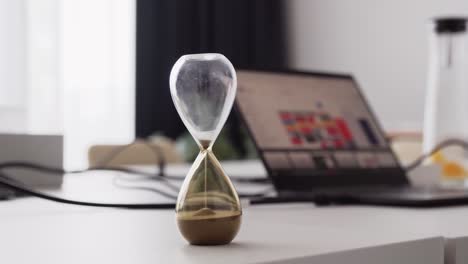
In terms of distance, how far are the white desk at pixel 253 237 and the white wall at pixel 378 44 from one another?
3434 millimetres

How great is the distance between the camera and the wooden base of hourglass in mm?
453

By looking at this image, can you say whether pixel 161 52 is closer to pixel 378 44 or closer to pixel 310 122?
pixel 378 44

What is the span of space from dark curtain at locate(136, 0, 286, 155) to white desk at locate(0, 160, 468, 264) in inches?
139

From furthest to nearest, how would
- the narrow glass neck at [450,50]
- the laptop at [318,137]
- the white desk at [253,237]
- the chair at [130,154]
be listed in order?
the chair at [130,154] < the narrow glass neck at [450,50] < the laptop at [318,137] < the white desk at [253,237]

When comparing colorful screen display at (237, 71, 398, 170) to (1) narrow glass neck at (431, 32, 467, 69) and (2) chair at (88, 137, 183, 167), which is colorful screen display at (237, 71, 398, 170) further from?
(2) chair at (88, 137, 183, 167)

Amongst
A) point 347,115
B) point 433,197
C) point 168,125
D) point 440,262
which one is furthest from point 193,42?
point 440,262

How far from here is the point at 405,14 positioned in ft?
13.6

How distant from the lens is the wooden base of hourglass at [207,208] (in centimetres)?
45

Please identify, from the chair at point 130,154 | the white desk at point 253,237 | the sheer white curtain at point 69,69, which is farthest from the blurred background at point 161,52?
the white desk at point 253,237

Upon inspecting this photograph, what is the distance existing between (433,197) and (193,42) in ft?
12.2

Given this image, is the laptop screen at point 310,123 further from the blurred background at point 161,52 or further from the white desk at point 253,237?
the blurred background at point 161,52

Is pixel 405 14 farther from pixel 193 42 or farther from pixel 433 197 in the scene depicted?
pixel 433 197

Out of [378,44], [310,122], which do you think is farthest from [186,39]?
[310,122]

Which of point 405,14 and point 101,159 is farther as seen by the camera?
point 405,14
